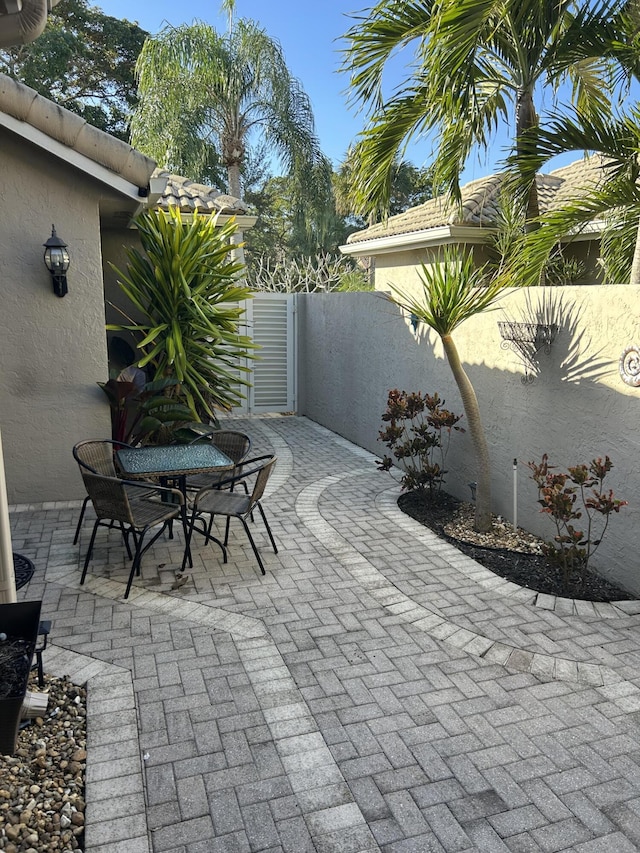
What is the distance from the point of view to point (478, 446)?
725cm

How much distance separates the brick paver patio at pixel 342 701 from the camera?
3297mm

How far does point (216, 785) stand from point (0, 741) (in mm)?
1157

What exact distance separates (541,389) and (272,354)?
831 centimetres

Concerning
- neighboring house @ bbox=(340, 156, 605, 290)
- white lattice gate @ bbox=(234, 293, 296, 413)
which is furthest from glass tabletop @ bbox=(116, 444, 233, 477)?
white lattice gate @ bbox=(234, 293, 296, 413)

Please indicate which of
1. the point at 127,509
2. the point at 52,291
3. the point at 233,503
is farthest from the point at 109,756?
the point at 52,291

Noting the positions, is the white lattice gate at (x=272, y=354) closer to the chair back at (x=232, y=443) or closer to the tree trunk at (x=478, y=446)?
the chair back at (x=232, y=443)

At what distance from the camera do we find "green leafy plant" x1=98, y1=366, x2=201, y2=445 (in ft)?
26.8

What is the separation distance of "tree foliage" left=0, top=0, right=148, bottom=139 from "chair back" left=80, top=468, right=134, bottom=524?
2406cm

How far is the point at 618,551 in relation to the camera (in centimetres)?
587

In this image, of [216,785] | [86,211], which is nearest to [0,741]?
[216,785]

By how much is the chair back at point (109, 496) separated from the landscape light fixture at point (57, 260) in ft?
9.89

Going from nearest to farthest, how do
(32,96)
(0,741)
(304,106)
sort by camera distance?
(0,741) → (32,96) → (304,106)

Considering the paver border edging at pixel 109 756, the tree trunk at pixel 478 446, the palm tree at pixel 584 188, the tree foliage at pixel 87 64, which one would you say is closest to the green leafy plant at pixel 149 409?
the tree trunk at pixel 478 446

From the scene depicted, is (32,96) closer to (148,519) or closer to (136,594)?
(148,519)
